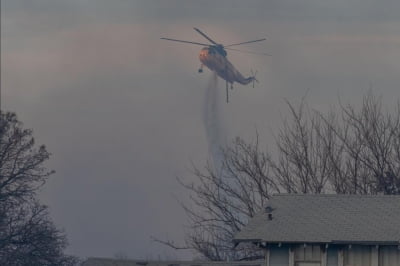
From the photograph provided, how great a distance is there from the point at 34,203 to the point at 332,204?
23.0m

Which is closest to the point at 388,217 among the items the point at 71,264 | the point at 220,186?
the point at 71,264

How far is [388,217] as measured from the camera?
4550 centimetres

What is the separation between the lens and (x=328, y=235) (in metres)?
44.3

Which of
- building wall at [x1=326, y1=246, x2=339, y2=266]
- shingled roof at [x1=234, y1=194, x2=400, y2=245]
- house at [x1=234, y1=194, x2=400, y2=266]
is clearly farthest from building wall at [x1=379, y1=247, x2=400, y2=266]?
building wall at [x1=326, y1=246, x2=339, y2=266]

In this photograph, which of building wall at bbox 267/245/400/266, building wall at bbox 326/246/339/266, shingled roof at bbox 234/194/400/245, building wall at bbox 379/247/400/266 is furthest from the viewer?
shingled roof at bbox 234/194/400/245

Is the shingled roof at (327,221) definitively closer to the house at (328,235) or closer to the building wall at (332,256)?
the house at (328,235)

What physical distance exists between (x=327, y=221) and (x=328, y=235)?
1.30 m

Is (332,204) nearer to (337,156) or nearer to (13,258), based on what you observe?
(13,258)

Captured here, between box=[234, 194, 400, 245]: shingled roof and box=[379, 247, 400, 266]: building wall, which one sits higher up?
box=[234, 194, 400, 245]: shingled roof

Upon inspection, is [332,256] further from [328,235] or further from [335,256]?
[328,235]

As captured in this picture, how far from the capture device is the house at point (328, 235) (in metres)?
43.7

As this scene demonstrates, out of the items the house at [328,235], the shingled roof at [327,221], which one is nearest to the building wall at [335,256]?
the house at [328,235]

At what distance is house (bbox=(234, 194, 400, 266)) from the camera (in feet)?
143

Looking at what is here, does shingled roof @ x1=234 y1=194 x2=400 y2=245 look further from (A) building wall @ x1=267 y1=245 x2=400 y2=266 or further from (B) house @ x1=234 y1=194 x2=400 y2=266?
(A) building wall @ x1=267 y1=245 x2=400 y2=266
